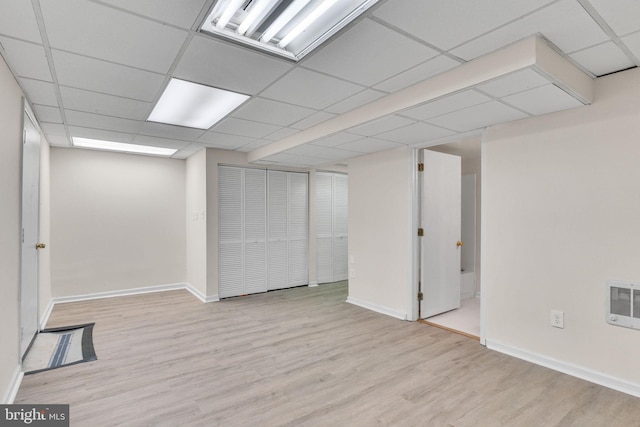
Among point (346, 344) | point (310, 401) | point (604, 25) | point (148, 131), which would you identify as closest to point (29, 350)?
point (148, 131)

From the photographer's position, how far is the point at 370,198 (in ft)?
15.4

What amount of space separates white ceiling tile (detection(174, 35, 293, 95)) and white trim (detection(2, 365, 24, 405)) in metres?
Answer: 2.57

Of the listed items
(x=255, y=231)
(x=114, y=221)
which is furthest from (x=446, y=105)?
(x=114, y=221)

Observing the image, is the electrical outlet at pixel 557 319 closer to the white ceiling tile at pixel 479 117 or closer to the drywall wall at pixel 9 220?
the white ceiling tile at pixel 479 117

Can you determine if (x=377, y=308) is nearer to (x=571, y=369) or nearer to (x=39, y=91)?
(x=571, y=369)

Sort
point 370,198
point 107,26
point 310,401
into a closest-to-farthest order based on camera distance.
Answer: point 107,26 < point 310,401 < point 370,198

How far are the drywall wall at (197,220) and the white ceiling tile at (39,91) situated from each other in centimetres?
216

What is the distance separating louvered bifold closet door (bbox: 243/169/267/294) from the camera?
5508mm

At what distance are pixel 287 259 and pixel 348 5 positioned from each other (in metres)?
4.73

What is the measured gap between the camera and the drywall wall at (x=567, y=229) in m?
2.42

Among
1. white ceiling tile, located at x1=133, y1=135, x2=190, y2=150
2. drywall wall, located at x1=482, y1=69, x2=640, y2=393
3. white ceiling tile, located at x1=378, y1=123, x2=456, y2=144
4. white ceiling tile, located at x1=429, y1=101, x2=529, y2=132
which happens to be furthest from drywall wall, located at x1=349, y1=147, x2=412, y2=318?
white ceiling tile, located at x1=133, y1=135, x2=190, y2=150

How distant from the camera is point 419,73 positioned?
240cm

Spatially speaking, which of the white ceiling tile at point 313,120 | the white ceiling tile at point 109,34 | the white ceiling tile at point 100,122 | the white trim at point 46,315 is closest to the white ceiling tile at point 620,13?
the white ceiling tile at point 313,120

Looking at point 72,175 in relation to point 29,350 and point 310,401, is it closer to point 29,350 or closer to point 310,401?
point 29,350
